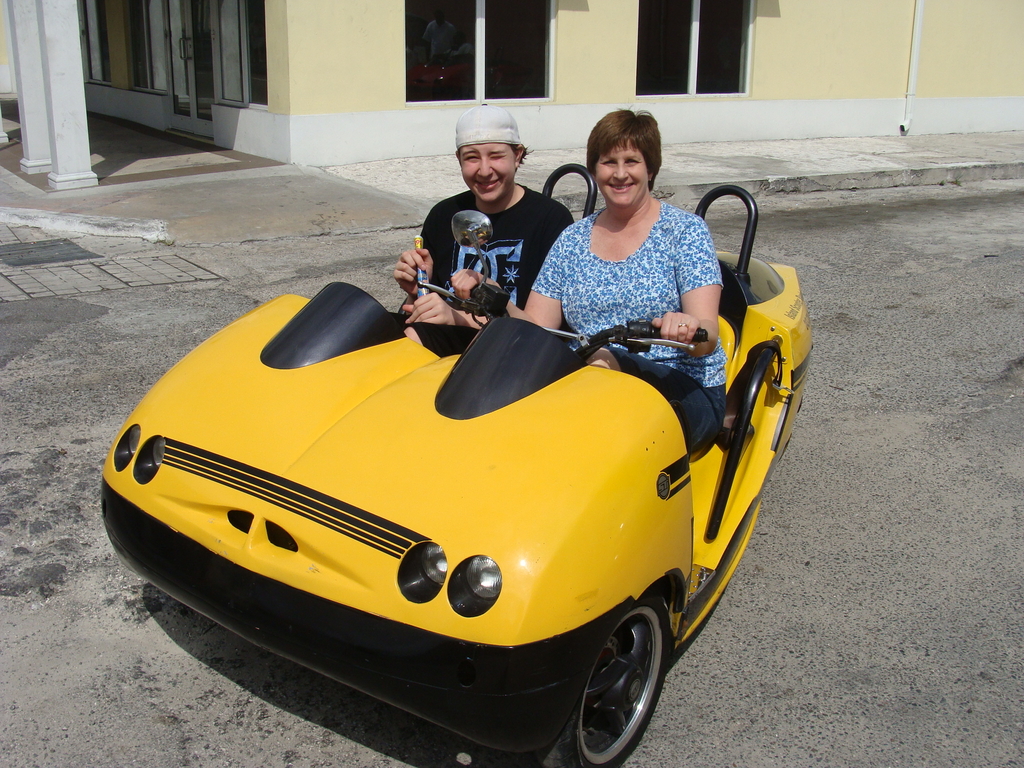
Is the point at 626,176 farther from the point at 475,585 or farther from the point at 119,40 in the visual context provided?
the point at 119,40

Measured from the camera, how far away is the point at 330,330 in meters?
2.81

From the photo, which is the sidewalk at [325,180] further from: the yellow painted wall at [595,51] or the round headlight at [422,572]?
the round headlight at [422,572]

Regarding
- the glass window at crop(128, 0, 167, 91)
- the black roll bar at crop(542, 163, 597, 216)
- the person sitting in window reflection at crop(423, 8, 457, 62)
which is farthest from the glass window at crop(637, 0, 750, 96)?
the black roll bar at crop(542, 163, 597, 216)

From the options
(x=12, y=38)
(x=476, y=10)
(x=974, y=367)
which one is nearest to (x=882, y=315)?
(x=974, y=367)

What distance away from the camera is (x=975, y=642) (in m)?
3.02

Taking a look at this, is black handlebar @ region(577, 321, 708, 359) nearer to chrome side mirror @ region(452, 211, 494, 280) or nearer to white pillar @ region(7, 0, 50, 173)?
chrome side mirror @ region(452, 211, 494, 280)

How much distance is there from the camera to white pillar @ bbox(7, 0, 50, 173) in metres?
10.2

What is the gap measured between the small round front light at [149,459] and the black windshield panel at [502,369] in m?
0.72

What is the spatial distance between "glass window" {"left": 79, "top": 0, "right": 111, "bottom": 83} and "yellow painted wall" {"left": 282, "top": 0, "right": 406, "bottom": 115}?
21.9 feet

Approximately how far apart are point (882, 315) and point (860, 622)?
359 cm

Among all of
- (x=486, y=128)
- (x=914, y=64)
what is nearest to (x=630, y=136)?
(x=486, y=128)

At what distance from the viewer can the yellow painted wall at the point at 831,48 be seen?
13.8 m

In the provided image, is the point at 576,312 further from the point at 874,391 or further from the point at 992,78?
the point at 992,78

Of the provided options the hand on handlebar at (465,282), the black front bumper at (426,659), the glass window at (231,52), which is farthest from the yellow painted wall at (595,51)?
the black front bumper at (426,659)
